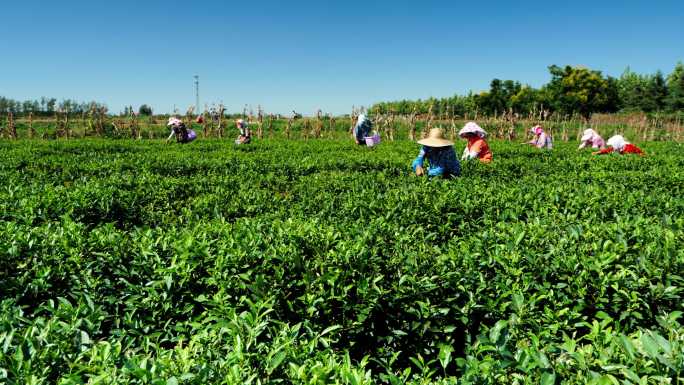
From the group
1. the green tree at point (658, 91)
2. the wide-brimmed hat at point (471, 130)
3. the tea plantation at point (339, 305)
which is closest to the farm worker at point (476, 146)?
the wide-brimmed hat at point (471, 130)

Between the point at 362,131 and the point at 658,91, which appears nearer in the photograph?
the point at 362,131

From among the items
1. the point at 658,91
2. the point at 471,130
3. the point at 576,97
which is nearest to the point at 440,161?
the point at 471,130

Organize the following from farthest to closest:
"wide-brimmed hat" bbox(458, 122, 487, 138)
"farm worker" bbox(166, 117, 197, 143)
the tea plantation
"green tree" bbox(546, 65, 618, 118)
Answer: "green tree" bbox(546, 65, 618, 118)
"farm worker" bbox(166, 117, 197, 143)
"wide-brimmed hat" bbox(458, 122, 487, 138)
the tea plantation

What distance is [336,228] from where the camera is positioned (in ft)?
13.2

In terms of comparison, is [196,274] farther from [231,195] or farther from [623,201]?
[623,201]

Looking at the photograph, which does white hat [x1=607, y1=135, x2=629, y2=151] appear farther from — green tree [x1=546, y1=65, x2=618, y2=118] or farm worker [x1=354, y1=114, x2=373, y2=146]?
green tree [x1=546, y1=65, x2=618, y2=118]

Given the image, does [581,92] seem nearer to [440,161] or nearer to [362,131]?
[362,131]

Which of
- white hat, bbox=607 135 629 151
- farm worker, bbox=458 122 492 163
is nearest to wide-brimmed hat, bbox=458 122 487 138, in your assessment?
farm worker, bbox=458 122 492 163

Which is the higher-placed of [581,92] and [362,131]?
[581,92]

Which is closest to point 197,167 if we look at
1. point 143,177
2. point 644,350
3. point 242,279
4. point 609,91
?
point 143,177

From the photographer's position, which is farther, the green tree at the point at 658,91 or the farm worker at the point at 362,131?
the green tree at the point at 658,91

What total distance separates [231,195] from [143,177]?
6.09 ft

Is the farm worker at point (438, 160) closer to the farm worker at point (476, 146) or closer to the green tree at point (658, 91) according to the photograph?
the farm worker at point (476, 146)

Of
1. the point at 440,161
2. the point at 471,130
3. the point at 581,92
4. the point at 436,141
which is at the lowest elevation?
the point at 440,161
